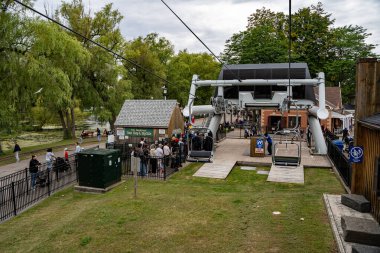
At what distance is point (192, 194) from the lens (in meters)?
12.6

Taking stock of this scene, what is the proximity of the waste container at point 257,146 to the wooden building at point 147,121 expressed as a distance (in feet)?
22.1

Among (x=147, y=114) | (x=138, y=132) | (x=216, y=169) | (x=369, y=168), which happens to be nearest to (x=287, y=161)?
(x=216, y=169)

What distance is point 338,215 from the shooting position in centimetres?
933

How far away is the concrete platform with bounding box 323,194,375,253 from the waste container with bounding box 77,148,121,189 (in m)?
8.86

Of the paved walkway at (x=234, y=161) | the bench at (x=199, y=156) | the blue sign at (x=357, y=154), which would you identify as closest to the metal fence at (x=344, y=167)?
the paved walkway at (x=234, y=161)

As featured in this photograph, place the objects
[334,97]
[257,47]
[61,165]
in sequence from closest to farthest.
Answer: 1. [61,165]
2. [334,97]
3. [257,47]

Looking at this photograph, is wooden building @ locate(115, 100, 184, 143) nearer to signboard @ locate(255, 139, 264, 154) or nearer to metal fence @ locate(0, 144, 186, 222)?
metal fence @ locate(0, 144, 186, 222)

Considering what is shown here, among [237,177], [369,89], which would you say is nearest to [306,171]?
[237,177]

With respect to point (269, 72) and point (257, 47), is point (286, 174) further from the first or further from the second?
point (257, 47)

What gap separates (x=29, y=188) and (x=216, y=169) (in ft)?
30.7

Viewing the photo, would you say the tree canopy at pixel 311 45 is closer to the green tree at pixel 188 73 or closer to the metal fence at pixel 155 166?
the green tree at pixel 188 73

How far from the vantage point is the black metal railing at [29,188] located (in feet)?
37.4

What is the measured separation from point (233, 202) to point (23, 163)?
55.6 ft

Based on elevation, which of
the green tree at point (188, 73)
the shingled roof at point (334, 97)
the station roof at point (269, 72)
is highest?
the green tree at point (188, 73)
